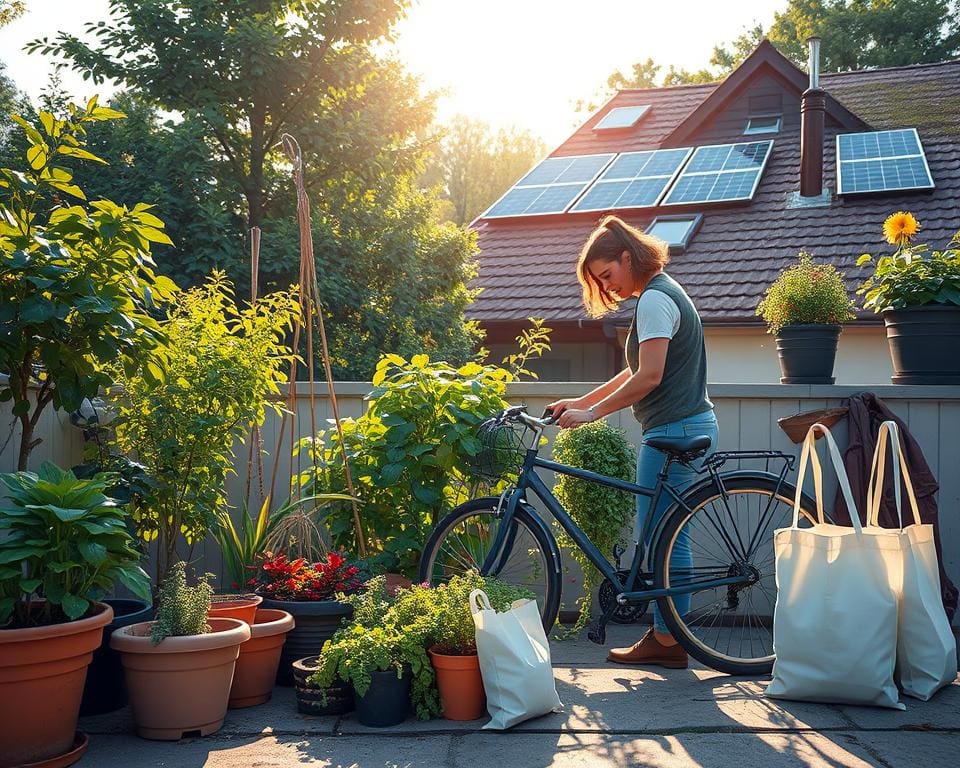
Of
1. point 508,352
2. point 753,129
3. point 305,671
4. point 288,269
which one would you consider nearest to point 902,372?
point 305,671

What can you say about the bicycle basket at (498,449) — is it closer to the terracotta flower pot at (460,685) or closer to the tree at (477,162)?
the terracotta flower pot at (460,685)

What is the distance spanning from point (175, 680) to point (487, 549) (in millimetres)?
1664

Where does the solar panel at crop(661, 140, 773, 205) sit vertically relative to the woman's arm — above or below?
above

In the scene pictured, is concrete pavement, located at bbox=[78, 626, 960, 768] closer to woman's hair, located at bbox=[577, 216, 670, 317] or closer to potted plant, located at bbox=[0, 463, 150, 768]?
potted plant, located at bbox=[0, 463, 150, 768]

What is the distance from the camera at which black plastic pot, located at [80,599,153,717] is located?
3.61 metres

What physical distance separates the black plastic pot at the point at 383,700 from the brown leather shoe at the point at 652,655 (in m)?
1.18

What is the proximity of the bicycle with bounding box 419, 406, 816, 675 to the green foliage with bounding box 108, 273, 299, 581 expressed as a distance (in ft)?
3.40

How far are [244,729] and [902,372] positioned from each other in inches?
144

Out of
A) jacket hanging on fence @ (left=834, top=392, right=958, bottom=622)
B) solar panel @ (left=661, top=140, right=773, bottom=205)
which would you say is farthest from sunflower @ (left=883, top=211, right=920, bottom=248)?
solar panel @ (left=661, top=140, right=773, bottom=205)

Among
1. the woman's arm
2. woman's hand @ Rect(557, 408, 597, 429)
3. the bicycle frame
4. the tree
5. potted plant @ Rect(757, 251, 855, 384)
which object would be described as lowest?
the bicycle frame

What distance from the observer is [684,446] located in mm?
3912

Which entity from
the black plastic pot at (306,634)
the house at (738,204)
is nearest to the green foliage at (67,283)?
the black plastic pot at (306,634)

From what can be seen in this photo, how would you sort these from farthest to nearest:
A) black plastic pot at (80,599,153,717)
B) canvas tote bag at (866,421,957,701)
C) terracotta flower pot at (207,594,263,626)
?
A: 1. terracotta flower pot at (207,594,263,626)
2. black plastic pot at (80,599,153,717)
3. canvas tote bag at (866,421,957,701)

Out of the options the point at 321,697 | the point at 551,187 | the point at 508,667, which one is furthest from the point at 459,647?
the point at 551,187
